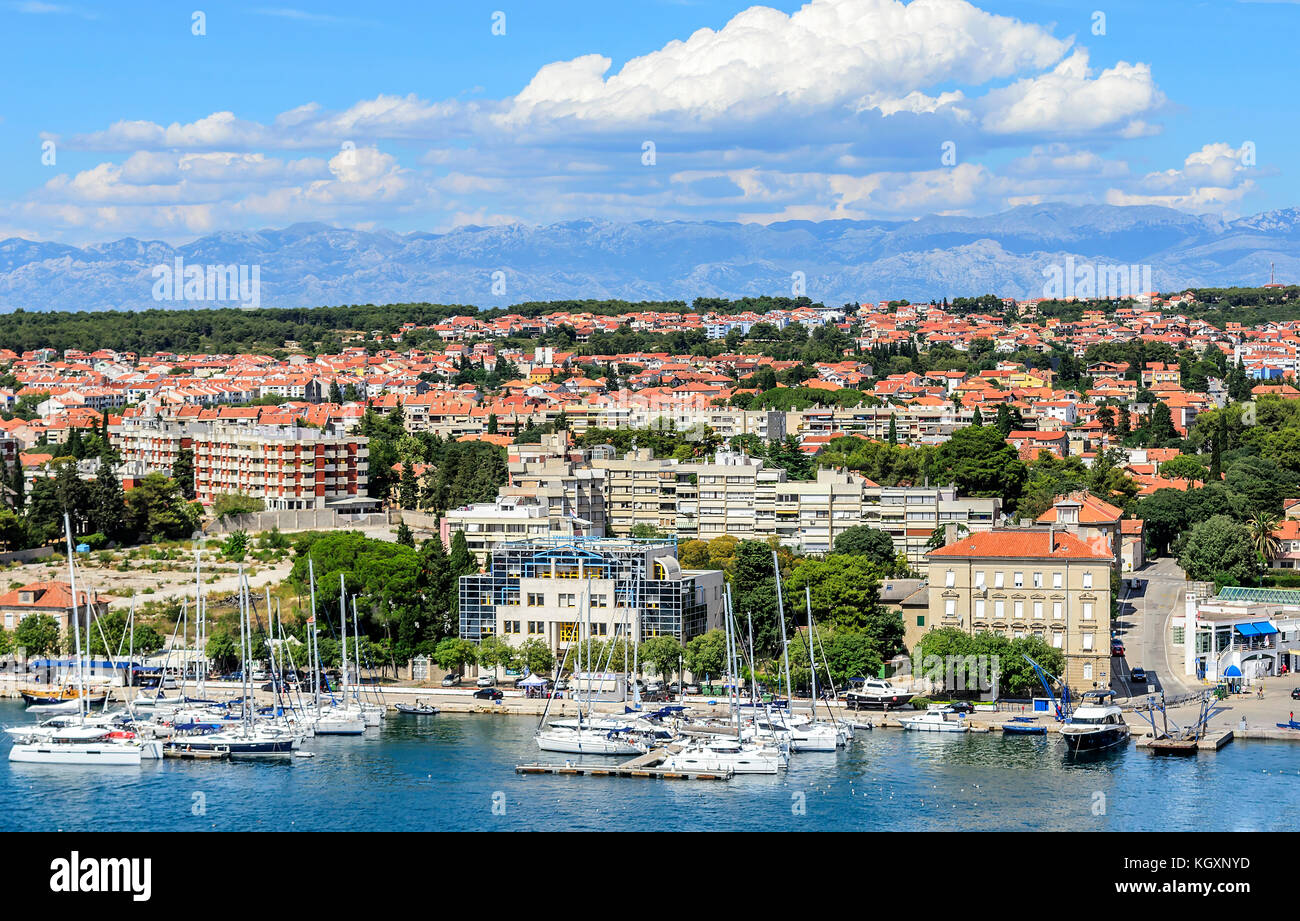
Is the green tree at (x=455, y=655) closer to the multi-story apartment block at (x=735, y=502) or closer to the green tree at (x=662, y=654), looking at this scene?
the green tree at (x=662, y=654)

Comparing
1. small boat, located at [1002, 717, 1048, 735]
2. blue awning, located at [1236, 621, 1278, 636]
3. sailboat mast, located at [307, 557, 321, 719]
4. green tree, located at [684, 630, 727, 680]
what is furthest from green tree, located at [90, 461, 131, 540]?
blue awning, located at [1236, 621, 1278, 636]

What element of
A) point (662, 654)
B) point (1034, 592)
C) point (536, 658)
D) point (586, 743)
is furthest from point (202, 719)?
point (1034, 592)

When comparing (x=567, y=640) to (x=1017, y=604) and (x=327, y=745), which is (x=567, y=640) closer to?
(x=327, y=745)

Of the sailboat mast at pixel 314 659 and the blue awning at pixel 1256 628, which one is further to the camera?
the blue awning at pixel 1256 628

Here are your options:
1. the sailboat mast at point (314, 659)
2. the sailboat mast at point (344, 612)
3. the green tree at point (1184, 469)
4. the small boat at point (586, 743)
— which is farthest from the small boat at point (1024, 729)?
the green tree at point (1184, 469)

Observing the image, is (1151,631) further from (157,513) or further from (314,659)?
(157,513)

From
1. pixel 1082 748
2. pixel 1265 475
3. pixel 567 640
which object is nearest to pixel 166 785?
pixel 567 640
